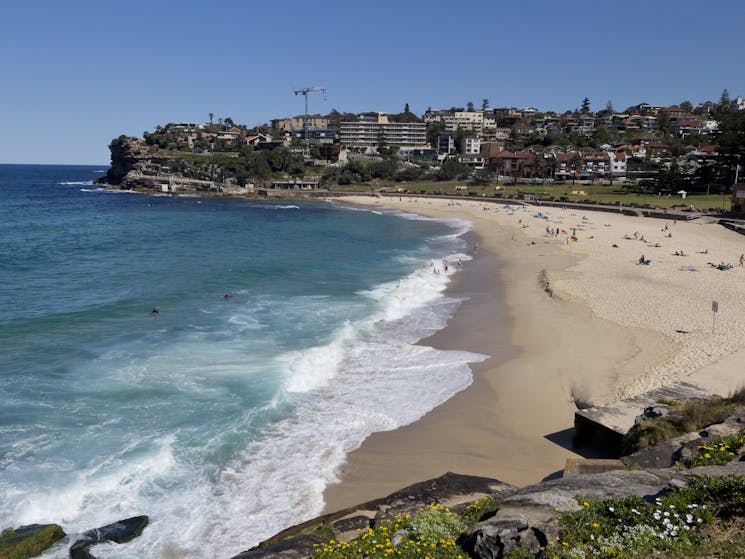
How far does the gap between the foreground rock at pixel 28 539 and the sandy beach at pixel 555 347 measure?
5.55 meters

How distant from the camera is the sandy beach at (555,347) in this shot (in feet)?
43.3

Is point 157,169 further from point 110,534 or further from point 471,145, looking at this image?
point 110,534

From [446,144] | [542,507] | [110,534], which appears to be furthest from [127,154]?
[542,507]

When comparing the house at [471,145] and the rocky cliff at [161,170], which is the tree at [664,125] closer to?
the house at [471,145]

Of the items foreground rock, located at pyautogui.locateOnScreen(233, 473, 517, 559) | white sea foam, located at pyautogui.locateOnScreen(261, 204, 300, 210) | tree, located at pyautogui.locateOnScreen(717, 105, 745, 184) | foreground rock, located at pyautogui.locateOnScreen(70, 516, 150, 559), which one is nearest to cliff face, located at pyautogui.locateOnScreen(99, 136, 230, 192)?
white sea foam, located at pyautogui.locateOnScreen(261, 204, 300, 210)

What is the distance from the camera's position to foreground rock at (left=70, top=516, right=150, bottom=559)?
10.3m

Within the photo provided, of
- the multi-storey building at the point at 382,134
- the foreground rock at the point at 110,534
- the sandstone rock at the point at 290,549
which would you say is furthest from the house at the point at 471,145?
the sandstone rock at the point at 290,549

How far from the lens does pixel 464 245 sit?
4934 cm

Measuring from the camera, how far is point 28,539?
1023 centimetres

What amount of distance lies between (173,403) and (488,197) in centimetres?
7982

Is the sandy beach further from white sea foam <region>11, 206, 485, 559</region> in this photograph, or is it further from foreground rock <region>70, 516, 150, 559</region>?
foreground rock <region>70, 516, 150, 559</region>

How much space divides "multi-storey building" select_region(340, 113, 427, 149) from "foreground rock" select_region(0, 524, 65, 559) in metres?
160

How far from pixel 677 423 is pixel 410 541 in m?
7.40

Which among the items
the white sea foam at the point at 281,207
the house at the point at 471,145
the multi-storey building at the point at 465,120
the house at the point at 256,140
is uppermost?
the multi-storey building at the point at 465,120
